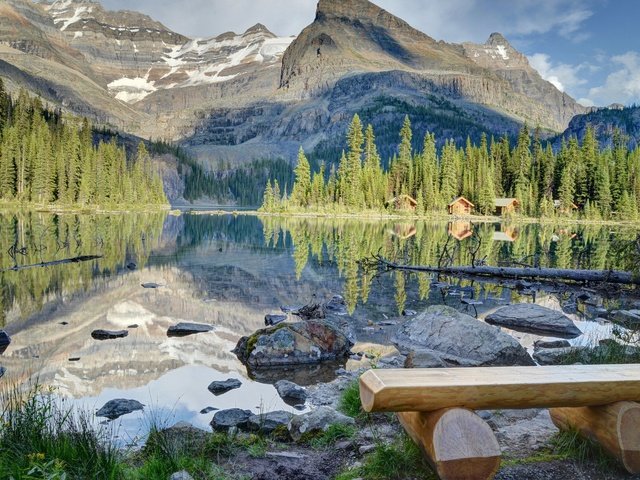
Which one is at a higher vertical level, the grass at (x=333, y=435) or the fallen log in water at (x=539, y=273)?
the fallen log in water at (x=539, y=273)

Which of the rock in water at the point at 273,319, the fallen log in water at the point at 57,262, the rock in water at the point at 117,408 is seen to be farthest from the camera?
the fallen log in water at the point at 57,262

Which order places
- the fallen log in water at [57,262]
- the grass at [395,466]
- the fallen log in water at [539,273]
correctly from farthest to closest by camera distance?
1. the fallen log in water at [57,262]
2. the fallen log in water at [539,273]
3. the grass at [395,466]

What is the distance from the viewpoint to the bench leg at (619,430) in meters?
4.62

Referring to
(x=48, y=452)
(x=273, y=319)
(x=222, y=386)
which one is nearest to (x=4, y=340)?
(x=222, y=386)

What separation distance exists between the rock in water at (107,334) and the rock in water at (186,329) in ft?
3.79

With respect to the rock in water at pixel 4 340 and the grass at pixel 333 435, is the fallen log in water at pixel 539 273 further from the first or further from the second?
the rock in water at pixel 4 340

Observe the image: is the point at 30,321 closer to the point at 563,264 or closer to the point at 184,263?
the point at 184,263

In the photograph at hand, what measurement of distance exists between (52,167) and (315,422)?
92.7 meters

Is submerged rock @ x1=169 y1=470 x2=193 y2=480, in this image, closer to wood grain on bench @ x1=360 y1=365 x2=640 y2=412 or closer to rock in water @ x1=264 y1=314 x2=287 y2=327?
wood grain on bench @ x1=360 y1=365 x2=640 y2=412

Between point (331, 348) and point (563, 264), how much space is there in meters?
19.4

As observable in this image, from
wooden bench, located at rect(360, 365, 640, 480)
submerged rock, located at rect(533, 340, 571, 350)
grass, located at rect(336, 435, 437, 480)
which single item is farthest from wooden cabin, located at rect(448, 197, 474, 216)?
grass, located at rect(336, 435, 437, 480)


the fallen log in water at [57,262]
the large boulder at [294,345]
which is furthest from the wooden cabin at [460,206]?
the large boulder at [294,345]

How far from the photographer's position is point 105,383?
9492mm

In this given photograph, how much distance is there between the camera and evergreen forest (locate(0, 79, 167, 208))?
83250mm
